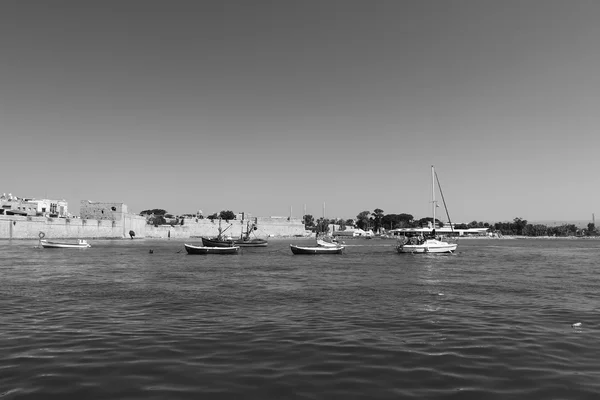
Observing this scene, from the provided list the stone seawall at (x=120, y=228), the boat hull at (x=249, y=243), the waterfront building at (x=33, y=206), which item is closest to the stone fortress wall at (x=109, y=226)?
the stone seawall at (x=120, y=228)

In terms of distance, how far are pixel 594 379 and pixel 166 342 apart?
8.01 meters

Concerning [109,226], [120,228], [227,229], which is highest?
[109,226]

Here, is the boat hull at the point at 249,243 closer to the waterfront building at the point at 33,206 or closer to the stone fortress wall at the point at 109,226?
the stone fortress wall at the point at 109,226

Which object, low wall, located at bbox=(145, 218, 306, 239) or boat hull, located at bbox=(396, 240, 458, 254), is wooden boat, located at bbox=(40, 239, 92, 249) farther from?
low wall, located at bbox=(145, 218, 306, 239)

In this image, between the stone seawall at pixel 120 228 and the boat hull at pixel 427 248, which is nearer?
the boat hull at pixel 427 248

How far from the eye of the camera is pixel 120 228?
102m

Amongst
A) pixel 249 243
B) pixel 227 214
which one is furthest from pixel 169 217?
pixel 249 243

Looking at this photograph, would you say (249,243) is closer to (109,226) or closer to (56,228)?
(56,228)

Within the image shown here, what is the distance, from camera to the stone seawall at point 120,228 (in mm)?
80688

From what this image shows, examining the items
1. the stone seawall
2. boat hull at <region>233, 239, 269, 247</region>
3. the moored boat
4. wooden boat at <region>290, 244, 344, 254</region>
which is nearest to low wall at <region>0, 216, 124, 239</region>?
the stone seawall

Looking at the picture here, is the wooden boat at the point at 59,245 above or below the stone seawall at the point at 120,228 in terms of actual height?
below

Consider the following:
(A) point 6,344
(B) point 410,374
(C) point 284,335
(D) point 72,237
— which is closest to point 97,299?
(A) point 6,344

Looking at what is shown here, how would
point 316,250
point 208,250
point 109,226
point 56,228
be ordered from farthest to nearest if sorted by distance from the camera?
point 109,226 < point 56,228 < point 208,250 < point 316,250

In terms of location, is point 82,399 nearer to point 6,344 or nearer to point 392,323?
point 6,344
